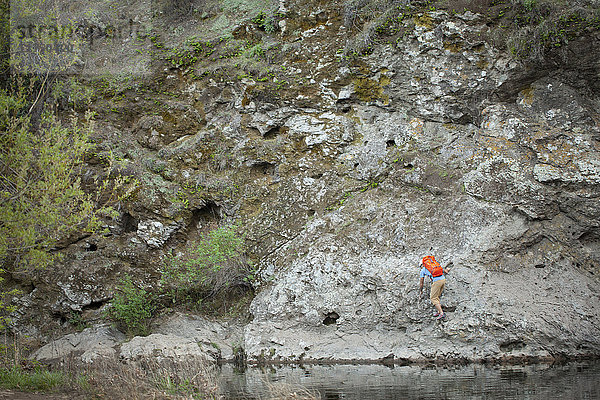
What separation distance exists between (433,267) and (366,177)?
4.67 metres

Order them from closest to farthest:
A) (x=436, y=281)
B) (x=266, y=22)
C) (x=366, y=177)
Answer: (x=436, y=281)
(x=366, y=177)
(x=266, y=22)

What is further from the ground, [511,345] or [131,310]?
[131,310]

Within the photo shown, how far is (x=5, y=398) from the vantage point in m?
7.36

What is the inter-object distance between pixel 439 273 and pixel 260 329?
18.3ft

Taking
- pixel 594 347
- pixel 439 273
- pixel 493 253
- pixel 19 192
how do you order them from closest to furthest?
1. pixel 19 192
2. pixel 594 347
3. pixel 439 273
4. pixel 493 253

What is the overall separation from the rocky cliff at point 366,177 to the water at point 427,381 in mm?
1510

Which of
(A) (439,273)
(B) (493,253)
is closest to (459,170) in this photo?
(B) (493,253)

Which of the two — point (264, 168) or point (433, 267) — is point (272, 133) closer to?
point (264, 168)

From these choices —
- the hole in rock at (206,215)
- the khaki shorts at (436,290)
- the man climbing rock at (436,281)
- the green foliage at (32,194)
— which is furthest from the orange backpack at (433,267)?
the green foliage at (32,194)

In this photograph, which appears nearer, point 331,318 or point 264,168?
point 331,318

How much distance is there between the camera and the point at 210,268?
1552cm

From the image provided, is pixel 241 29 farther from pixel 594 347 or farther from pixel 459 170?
pixel 594 347

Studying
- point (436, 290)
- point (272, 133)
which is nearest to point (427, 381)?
A: point (436, 290)

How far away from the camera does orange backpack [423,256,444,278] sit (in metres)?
12.4
